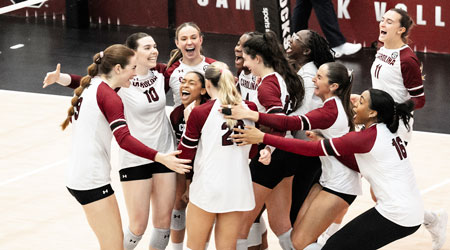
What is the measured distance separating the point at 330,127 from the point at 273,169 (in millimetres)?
521

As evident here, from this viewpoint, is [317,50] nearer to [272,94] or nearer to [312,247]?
[272,94]

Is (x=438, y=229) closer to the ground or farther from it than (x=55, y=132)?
closer to the ground

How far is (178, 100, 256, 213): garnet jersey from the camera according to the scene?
6.02 metres

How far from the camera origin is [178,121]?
23.0ft

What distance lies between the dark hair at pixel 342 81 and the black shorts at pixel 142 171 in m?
1.37

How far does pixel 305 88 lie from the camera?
22.5 feet

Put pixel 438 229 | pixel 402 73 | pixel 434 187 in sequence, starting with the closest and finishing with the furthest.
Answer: pixel 438 229 < pixel 402 73 < pixel 434 187

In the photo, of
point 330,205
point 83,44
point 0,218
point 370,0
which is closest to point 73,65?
point 83,44

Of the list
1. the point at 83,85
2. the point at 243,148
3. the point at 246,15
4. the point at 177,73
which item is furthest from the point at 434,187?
the point at 246,15

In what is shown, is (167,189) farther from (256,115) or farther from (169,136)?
(256,115)

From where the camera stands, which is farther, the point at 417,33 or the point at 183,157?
the point at 417,33

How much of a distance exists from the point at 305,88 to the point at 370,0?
7277mm

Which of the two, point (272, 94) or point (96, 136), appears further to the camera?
point (272, 94)

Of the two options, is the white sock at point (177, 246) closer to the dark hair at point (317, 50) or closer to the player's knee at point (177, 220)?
the player's knee at point (177, 220)
